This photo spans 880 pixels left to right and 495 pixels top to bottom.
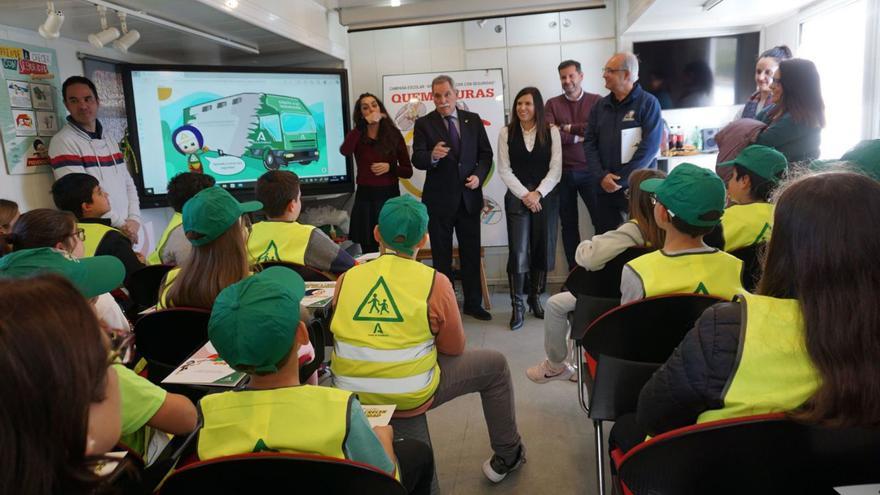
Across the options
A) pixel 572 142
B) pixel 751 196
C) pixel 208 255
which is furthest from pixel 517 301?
pixel 208 255

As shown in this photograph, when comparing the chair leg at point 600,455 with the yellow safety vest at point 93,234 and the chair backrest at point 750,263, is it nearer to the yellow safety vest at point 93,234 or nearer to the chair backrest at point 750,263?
the chair backrest at point 750,263

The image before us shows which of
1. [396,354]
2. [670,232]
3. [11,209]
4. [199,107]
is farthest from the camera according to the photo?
[199,107]

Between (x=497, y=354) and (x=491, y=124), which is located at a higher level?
(x=491, y=124)

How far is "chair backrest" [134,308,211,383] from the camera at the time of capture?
1926 mm

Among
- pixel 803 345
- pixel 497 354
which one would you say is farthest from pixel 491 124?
pixel 803 345

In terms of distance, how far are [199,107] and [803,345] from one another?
4687 mm

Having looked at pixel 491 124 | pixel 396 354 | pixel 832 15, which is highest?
pixel 832 15

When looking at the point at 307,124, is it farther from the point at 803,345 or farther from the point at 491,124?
the point at 803,345

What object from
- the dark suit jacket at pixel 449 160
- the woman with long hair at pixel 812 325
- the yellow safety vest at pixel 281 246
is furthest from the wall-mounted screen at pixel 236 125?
the woman with long hair at pixel 812 325

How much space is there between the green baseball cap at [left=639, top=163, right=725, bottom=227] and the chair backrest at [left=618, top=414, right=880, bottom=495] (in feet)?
3.22

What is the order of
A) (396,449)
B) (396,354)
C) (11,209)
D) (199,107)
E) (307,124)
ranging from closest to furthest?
(396,449) < (396,354) < (11,209) < (199,107) < (307,124)

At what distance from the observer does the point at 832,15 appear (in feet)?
13.1

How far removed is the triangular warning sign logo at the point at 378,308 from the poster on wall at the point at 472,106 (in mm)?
3365

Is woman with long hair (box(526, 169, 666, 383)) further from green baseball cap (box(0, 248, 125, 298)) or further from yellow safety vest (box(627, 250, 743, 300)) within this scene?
green baseball cap (box(0, 248, 125, 298))
